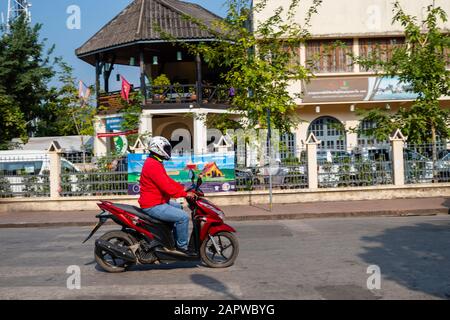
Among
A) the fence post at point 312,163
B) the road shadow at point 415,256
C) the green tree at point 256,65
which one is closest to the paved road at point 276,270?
the road shadow at point 415,256

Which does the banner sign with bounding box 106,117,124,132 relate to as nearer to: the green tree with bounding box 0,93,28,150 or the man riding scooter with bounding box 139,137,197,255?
the green tree with bounding box 0,93,28,150

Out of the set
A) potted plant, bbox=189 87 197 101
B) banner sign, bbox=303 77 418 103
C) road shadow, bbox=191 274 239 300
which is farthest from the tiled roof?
road shadow, bbox=191 274 239 300

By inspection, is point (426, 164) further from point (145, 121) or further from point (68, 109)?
point (68, 109)

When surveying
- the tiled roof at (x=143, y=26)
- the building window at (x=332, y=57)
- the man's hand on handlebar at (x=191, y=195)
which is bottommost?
the man's hand on handlebar at (x=191, y=195)

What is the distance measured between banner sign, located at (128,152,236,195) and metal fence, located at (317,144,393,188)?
267 centimetres

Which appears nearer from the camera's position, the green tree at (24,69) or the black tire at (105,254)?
Result: the black tire at (105,254)

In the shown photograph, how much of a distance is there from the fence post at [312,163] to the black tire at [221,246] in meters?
9.21

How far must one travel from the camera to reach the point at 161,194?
7.51 meters

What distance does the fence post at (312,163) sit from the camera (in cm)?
1678

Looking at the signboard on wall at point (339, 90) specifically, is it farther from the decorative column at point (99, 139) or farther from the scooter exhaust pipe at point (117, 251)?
the scooter exhaust pipe at point (117, 251)

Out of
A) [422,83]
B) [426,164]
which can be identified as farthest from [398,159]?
[422,83]

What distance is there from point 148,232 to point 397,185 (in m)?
11.3

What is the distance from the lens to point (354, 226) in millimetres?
12047
